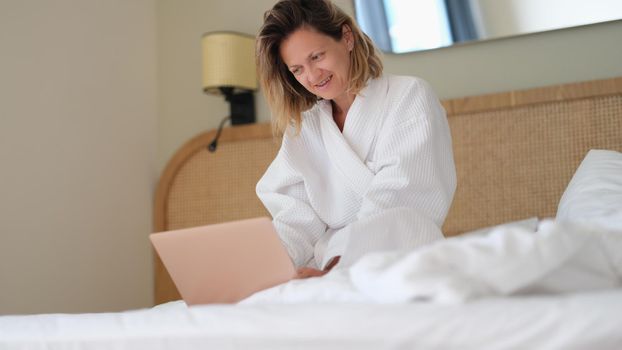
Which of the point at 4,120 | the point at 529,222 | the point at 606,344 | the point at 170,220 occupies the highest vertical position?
the point at 4,120

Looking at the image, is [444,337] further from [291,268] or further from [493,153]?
[493,153]

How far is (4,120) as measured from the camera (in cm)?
223

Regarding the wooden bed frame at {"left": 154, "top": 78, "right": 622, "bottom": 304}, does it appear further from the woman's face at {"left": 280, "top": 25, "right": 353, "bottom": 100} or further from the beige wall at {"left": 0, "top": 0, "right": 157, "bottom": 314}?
the beige wall at {"left": 0, "top": 0, "right": 157, "bottom": 314}

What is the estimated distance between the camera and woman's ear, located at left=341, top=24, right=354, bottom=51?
5.66ft

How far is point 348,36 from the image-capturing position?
1.74 m

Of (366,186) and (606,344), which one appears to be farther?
(366,186)

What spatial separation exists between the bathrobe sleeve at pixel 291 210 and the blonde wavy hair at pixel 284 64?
9 cm

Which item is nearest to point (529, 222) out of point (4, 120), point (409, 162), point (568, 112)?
point (409, 162)

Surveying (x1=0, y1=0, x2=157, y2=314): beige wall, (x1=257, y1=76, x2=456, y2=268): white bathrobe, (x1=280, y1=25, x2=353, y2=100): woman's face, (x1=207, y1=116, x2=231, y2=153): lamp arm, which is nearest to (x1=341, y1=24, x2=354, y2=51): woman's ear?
(x1=280, y1=25, x2=353, y2=100): woman's face

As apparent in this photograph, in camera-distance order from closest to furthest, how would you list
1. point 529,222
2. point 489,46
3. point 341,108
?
point 529,222, point 341,108, point 489,46

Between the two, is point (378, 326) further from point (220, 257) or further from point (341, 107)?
point (341, 107)

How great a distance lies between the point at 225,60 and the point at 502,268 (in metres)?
1.93

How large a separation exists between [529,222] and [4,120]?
1616mm

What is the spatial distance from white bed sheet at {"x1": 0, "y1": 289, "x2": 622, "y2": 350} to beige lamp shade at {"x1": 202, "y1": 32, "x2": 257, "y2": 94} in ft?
5.67
